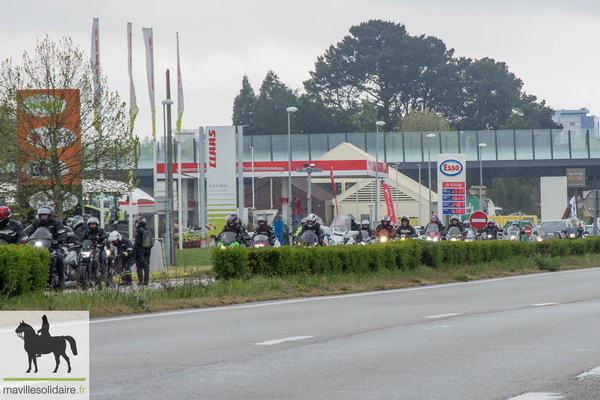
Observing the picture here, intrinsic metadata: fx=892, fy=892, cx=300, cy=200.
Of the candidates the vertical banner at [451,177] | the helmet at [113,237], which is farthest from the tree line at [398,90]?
the helmet at [113,237]

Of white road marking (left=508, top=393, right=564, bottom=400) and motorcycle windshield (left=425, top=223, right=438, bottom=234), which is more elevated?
motorcycle windshield (left=425, top=223, right=438, bottom=234)

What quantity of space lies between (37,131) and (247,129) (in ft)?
318

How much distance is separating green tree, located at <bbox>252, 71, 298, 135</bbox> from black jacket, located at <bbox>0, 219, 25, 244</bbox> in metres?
97.2

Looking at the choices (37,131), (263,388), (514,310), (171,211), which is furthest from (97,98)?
(263,388)

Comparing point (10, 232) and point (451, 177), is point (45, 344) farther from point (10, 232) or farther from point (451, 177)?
point (451, 177)

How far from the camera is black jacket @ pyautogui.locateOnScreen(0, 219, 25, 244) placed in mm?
16984

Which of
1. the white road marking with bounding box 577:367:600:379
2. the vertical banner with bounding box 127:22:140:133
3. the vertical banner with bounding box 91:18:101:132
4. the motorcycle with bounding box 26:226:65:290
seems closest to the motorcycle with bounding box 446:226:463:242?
the vertical banner with bounding box 127:22:140:133

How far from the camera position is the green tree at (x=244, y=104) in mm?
134250

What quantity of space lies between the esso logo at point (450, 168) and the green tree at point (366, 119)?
233ft

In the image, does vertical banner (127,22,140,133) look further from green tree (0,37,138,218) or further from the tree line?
the tree line

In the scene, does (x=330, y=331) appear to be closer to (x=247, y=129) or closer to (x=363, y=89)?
(x=363, y=89)

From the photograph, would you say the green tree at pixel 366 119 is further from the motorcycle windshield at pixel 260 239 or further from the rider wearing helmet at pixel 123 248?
the rider wearing helmet at pixel 123 248

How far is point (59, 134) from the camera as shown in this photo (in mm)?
29312

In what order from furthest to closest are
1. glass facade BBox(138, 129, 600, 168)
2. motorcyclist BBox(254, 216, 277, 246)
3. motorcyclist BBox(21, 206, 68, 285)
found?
glass facade BBox(138, 129, 600, 168)
motorcyclist BBox(254, 216, 277, 246)
motorcyclist BBox(21, 206, 68, 285)
